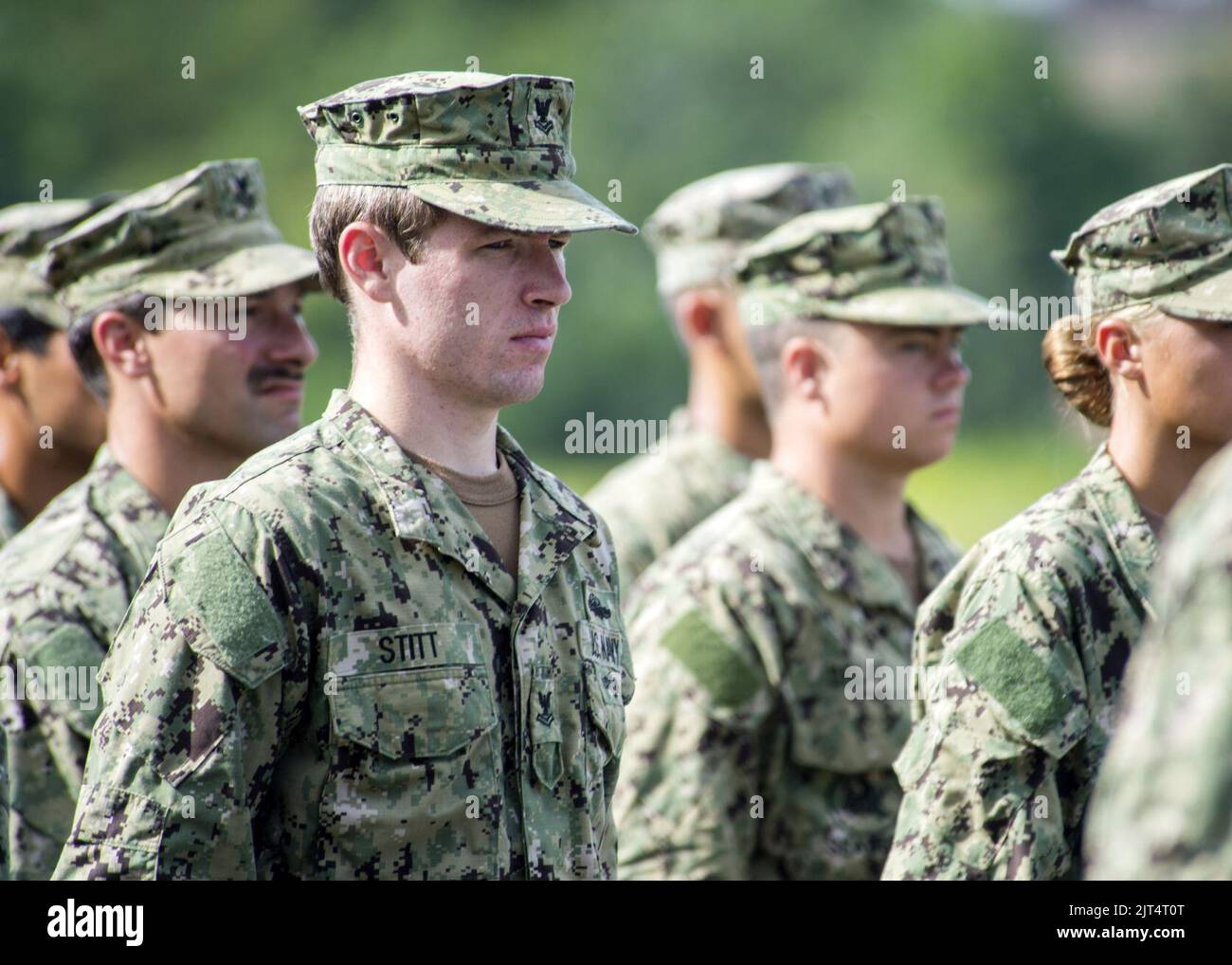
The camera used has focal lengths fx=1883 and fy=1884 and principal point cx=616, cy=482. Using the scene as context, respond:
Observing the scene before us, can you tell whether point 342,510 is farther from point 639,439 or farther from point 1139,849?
point 639,439

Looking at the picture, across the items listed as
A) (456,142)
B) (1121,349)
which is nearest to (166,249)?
(456,142)

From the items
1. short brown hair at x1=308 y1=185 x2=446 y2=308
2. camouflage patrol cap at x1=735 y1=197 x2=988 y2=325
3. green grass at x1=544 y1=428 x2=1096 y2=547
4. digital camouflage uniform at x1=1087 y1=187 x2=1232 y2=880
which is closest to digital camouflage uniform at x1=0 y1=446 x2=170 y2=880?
short brown hair at x1=308 y1=185 x2=446 y2=308

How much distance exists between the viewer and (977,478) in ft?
74.8

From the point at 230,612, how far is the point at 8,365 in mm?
2814

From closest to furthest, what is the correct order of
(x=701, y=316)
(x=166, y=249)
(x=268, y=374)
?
(x=268, y=374)
(x=166, y=249)
(x=701, y=316)

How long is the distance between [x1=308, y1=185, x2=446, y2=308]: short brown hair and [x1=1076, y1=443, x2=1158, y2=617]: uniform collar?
4.90ft

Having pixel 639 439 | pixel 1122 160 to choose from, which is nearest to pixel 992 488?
pixel 639 439

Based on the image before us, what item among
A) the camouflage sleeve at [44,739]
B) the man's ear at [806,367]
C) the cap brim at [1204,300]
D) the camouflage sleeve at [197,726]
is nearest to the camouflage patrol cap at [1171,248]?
the cap brim at [1204,300]

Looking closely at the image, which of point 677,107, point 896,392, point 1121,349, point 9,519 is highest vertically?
point 677,107

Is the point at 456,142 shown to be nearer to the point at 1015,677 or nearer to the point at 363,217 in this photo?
the point at 363,217

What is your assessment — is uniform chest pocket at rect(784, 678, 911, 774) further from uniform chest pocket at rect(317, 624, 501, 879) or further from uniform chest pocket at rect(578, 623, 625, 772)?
uniform chest pocket at rect(317, 624, 501, 879)

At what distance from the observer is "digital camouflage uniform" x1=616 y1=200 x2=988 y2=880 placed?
5047 millimetres

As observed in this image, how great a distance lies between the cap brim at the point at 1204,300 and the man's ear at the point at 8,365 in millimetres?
3393

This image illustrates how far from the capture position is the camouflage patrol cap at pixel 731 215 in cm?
752
